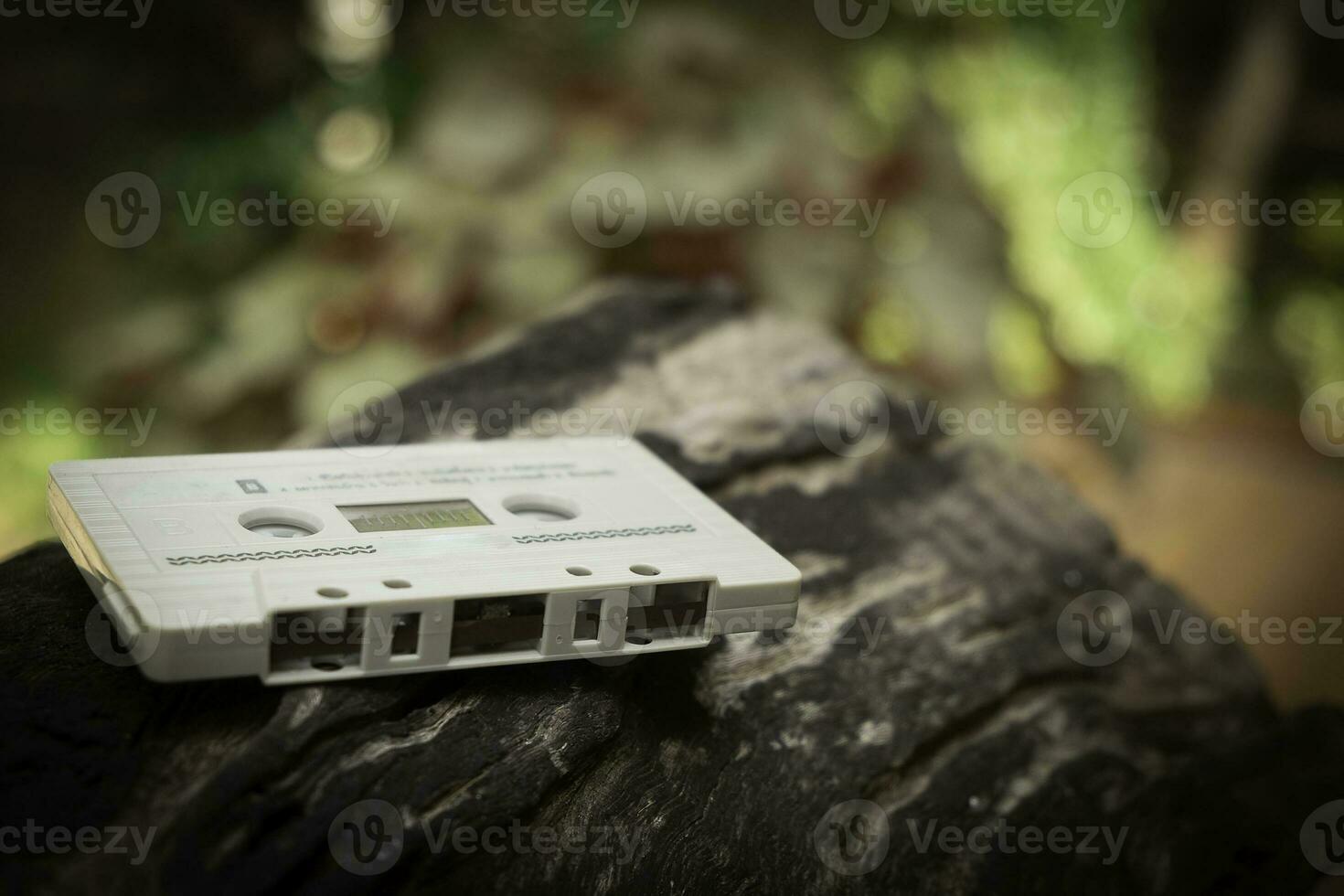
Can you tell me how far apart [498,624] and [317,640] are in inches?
6.6

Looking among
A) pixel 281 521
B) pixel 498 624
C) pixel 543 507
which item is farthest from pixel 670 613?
pixel 281 521

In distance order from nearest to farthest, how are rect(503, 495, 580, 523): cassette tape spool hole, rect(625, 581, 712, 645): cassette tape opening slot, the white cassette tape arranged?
the white cassette tape, rect(625, 581, 712, 645): cassette tape opening slot, rect(503, 495, 580, 523): cassette tape spool hole

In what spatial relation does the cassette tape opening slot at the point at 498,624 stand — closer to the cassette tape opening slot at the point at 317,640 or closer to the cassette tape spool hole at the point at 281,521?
the cassette tape opening slot at the point at 317,640

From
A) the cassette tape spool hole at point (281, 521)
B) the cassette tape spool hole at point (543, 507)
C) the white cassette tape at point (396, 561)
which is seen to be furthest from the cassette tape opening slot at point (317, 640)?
the cassette tape spool hole at point (543, 507)

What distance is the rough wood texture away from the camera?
112 cm

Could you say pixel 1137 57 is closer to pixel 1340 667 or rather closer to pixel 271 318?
pixel 1340 667

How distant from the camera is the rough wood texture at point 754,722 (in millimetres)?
1124

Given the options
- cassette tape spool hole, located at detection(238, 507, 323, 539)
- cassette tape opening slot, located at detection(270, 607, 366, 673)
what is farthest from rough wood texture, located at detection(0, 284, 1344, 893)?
cassette tape spool hole, located at detection(238, 507, 323, 539)

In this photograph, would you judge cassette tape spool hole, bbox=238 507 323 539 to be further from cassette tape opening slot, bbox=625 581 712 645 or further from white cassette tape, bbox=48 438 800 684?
cassette tape opening slot, bbox=625 581 712 645

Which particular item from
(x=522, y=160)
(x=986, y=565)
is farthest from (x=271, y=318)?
(x=986, y=565)

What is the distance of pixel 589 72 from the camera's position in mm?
2893

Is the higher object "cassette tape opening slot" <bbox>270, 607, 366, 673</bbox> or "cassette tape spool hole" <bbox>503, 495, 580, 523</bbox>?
"cassette tape opening slot" <bbox>270, 607, 366, 673</bbox>

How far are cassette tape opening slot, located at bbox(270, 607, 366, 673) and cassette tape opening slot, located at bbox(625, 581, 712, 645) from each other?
0.27 meters

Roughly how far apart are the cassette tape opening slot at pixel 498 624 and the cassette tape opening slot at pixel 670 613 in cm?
10
